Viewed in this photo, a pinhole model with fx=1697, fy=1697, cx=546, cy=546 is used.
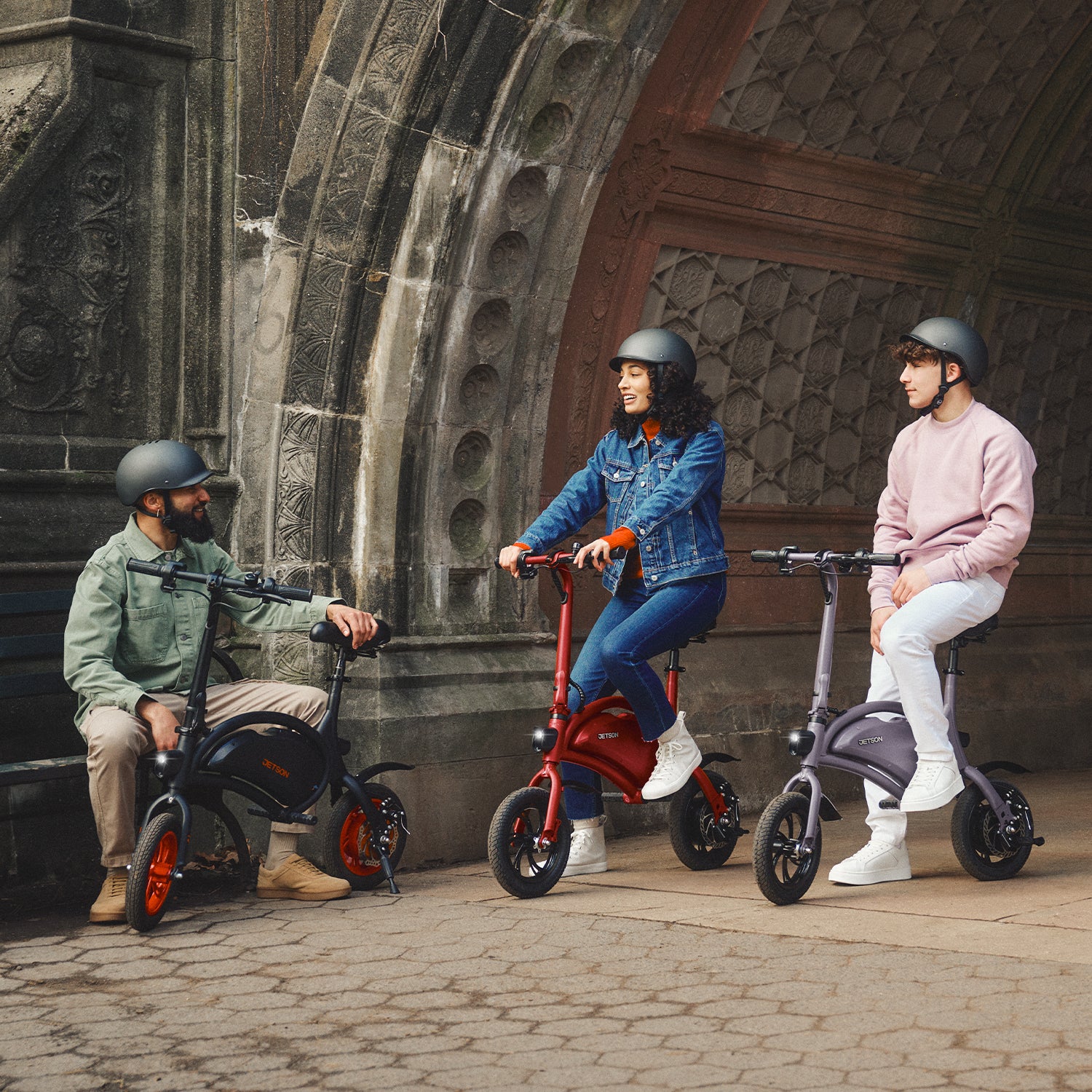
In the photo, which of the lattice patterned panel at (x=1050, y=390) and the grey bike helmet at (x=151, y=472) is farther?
the lattice patterned panel at (x=1050, y=390)

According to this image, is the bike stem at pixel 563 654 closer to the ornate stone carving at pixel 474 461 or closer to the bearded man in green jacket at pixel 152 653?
the bearded man in green jacket at pixel 152 653

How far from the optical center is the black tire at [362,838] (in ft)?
18.9

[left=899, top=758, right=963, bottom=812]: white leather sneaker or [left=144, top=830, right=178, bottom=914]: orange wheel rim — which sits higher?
[left=899, top=758, right=963, bottom=812]: white leather sneaker

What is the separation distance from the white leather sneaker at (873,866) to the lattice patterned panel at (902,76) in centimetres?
332

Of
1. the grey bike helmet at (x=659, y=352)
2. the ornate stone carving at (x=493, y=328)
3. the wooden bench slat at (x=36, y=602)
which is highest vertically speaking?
the ornate stone carving at (x=493, y=328)

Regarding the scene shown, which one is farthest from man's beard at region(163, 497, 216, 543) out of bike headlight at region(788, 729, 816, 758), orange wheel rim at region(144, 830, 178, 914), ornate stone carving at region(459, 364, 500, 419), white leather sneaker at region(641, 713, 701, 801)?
bike headlight at region(788, 729, 816, 758)

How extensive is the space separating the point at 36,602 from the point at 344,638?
4.06 ft

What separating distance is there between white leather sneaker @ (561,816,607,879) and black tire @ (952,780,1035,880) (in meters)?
1.26

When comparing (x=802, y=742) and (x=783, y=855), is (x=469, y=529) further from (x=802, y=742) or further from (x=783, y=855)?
(x=783, y=855)

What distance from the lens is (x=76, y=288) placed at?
6.48m

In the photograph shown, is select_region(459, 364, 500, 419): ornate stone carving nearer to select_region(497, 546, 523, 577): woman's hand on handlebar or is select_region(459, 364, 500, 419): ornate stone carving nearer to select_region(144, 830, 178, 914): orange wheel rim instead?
select_region(497, 546, 523, 577): woman's hand on handlebar

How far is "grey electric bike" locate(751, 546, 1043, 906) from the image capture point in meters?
5.35

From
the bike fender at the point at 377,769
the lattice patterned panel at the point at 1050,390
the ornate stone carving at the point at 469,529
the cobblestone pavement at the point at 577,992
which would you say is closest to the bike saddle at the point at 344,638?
the bike fender at the point at 377,769

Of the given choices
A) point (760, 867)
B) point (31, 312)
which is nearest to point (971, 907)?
point (760, 867)
